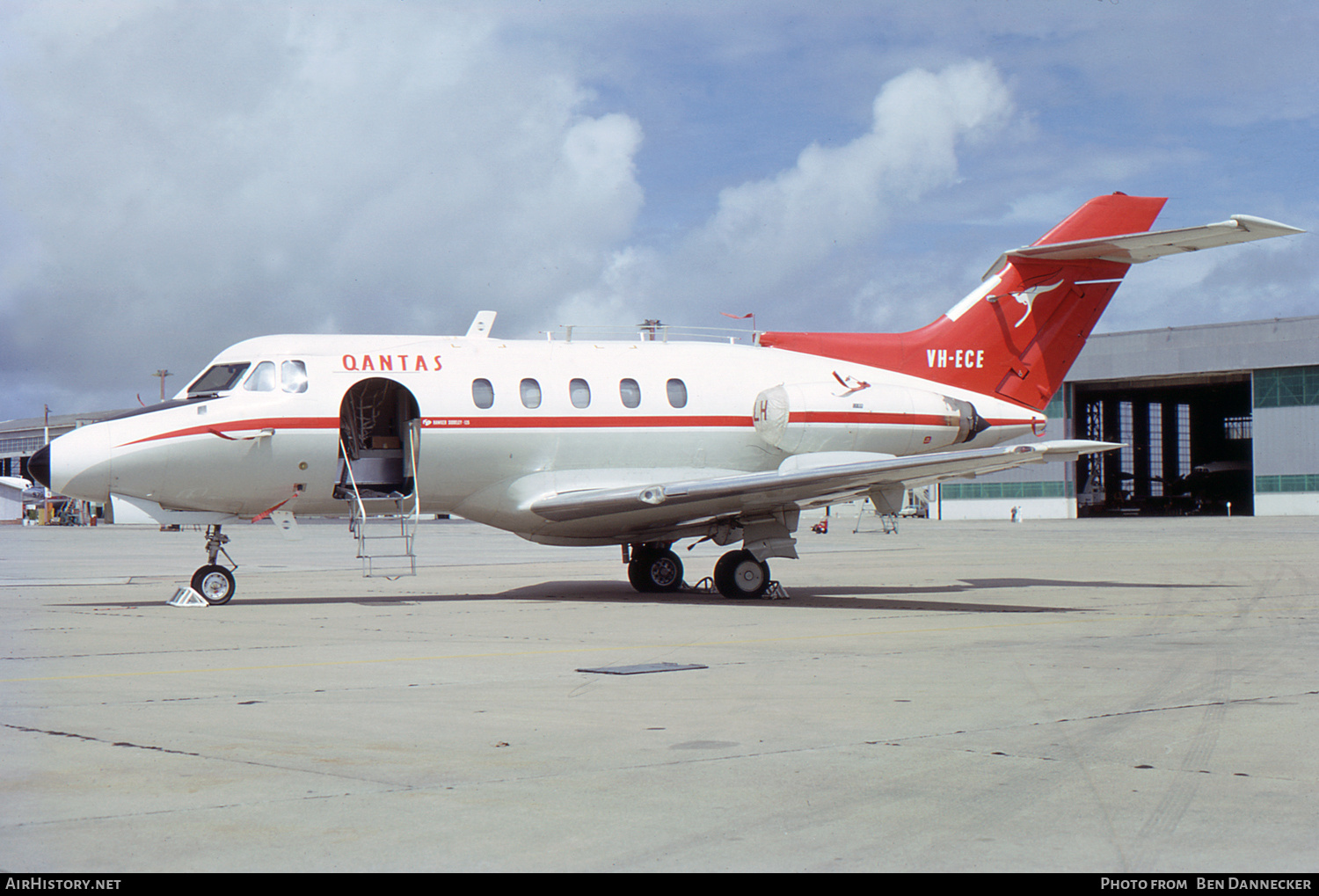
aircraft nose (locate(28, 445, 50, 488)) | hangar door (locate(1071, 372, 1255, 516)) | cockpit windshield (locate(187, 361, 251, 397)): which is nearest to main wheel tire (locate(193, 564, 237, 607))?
aircraft nose (locate(28, 445, 50, 488))

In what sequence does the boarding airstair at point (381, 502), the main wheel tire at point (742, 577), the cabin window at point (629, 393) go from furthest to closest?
the cabin window at point (629, 393) → the main wheel tire at point (742, 577) → the boarding airstair at point (381, 502)

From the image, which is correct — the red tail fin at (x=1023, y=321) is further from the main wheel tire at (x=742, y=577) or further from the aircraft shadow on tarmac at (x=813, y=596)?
the main wheel tire at (x=742, y=577)

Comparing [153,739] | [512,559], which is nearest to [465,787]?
Answer: [153,739]

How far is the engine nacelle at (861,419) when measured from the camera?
19.4m

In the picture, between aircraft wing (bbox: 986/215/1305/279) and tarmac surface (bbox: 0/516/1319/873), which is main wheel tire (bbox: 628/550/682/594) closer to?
tarmac surface (bbox: 0/516/1319/873)

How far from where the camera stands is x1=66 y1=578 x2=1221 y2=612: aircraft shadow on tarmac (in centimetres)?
1731

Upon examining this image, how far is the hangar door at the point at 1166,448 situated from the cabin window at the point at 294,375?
249 feet

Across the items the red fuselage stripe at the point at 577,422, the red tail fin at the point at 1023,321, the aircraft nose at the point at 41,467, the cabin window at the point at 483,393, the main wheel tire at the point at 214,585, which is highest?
the red tail fin at the point at 1023,321

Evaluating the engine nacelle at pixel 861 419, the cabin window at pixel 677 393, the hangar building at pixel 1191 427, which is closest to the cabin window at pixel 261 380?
the cabin window at pixel 677 393

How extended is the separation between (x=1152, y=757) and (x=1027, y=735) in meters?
0.81

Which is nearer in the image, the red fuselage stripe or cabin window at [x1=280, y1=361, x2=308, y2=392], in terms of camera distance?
the red fuselage stripe

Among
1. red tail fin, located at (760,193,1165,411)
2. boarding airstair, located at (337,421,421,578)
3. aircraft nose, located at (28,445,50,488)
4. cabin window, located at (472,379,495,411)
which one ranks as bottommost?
boarding airstair, located at (337,421,421,578)

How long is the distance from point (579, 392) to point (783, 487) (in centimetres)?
369

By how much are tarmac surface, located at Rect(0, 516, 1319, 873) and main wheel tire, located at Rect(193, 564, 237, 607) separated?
0.50 metres
